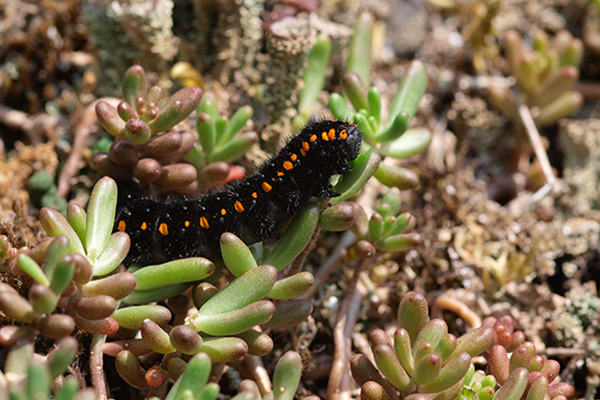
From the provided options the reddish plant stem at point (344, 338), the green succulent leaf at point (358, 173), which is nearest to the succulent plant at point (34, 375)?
the reddish plant stem at point (344, 338)

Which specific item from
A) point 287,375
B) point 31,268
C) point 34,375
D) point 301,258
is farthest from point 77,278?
point 301,258

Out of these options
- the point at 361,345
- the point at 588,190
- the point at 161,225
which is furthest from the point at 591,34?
the point at 161,225

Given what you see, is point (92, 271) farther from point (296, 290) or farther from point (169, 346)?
point (296, 290)

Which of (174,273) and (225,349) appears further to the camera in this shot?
(174,273)

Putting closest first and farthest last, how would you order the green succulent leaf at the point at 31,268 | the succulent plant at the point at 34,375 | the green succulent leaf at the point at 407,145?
the succulent plant at the point at 34,375, the green succulent leaf at the point at 31,268, the green succulent leaf at the point at 407,145

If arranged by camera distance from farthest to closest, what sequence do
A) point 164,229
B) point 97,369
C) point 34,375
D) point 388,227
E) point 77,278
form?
point 388,227 < point 164,229 < point 97,369 < point 77,278 < point 34,375

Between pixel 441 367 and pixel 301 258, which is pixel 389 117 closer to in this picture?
pixel 301 258

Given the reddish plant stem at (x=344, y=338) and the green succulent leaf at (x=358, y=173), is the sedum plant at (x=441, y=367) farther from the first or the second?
the green succulent leaf at (x=358, y=173)

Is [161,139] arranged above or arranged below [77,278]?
above

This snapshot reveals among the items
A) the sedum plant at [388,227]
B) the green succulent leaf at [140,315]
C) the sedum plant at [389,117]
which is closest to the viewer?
the green succulent leaf at [140,315]
